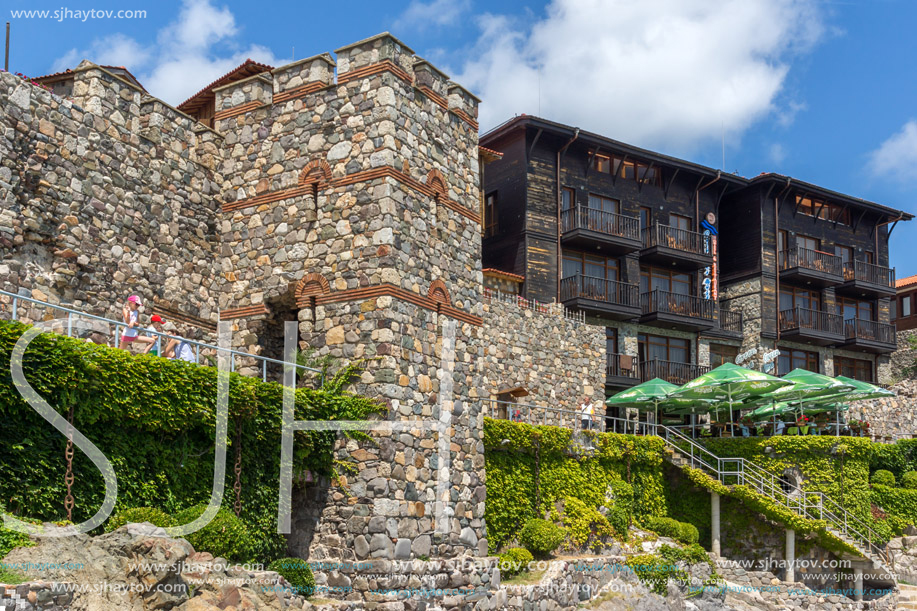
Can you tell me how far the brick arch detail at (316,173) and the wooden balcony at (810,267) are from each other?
94.2 ft

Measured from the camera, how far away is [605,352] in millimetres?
32938

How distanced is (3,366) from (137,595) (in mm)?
3235

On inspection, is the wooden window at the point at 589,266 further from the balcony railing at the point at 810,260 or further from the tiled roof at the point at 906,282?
the tiled roof at the point at 906,282

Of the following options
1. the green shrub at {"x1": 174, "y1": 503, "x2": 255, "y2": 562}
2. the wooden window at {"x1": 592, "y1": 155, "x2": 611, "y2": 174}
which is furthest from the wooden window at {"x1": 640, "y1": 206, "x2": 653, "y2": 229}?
the green shrub at {"x1": 174, "y1": 503, "x2": 255, "y2": 562}

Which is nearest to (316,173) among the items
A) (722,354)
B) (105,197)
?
(105,197)

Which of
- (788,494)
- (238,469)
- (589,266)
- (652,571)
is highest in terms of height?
(589,266)

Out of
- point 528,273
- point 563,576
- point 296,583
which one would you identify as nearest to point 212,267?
point 296,583

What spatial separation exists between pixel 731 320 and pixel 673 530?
57.8 feet

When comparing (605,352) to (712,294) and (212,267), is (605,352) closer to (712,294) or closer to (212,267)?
(712,294)

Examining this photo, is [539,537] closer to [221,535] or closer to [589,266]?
[221,535]

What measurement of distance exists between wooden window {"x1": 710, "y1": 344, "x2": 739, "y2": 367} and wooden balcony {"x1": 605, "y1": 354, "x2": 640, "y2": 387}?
5447mm

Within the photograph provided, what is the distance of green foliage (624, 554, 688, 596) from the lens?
73.5ft

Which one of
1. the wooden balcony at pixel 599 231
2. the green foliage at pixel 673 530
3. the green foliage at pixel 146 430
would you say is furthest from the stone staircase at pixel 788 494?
the green foliage at pixel 146 430

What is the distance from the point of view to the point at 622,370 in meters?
35.4
